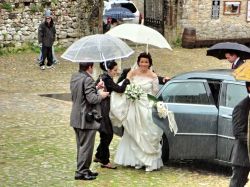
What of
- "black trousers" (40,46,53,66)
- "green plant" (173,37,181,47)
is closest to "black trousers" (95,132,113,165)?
"black trousers" (40,46,53,66)

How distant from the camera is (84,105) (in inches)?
331

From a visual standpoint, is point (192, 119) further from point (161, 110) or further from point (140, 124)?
point (140, 124)

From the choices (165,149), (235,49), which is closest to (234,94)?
(235,49)

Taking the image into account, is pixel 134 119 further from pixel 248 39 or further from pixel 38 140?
pixel 248 39

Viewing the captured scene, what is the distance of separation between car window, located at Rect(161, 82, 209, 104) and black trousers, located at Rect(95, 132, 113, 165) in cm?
112

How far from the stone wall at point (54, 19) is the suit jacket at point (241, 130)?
58.6 ft

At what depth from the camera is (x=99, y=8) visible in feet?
81.0

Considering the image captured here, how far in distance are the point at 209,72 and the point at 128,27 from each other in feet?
5.58

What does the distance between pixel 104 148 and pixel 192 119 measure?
1389 millimetres

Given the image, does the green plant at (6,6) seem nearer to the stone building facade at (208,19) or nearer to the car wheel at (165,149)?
the stone building facade at (208,19)

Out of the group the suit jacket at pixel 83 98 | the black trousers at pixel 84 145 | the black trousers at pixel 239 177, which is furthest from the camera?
the black trousers at pixel 84 145

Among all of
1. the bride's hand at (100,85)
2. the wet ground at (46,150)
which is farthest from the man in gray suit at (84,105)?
the wet ground at (46,150)

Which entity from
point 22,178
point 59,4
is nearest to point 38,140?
point 22,178

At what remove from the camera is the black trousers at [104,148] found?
9.17m
